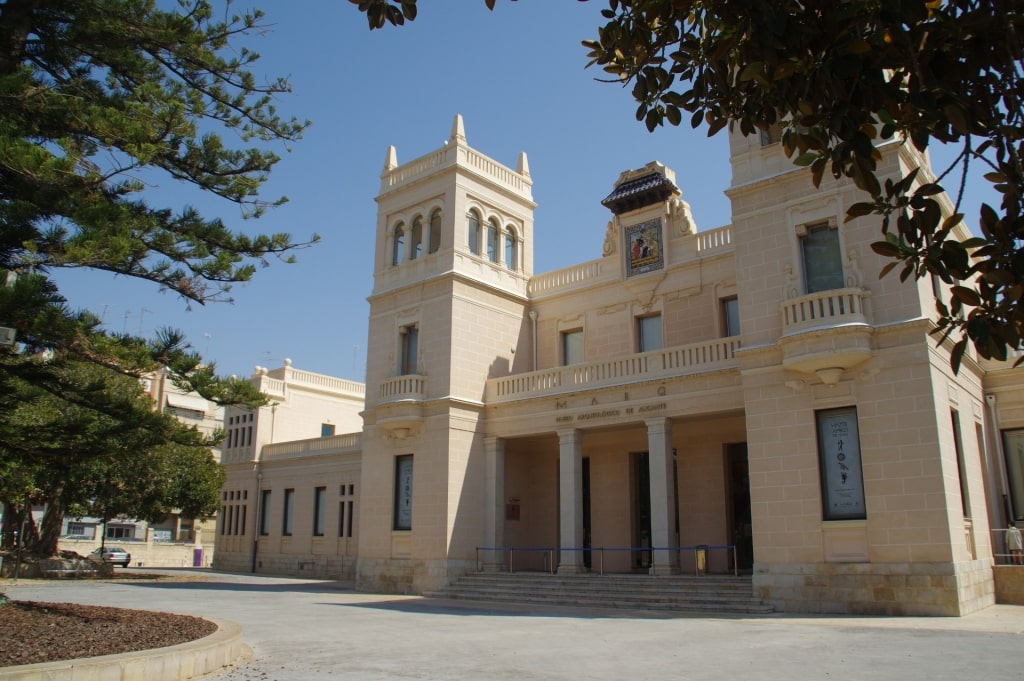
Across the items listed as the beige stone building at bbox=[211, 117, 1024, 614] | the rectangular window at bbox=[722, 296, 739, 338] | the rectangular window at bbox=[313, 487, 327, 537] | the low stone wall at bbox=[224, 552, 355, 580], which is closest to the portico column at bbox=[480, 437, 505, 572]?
the beige stone building at bbox=[211, 117, 1024, 614]

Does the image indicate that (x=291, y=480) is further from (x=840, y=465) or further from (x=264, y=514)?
(x=840, y=465)

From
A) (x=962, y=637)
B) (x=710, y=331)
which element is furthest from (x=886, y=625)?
(x=710, y=331)

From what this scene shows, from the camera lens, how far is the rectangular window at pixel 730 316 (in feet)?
78.5

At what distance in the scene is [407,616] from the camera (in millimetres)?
17453

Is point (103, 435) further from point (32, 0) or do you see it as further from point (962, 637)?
point (962, 637)

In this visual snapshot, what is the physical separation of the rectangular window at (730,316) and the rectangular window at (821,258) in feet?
16.9

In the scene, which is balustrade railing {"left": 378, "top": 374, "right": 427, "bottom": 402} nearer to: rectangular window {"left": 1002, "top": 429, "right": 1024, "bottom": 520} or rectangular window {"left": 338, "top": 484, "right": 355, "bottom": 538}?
rectangular window {"left": 338, "top": 484, "right": 355, "bottom": 538}

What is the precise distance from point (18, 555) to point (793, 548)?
27.3 meters

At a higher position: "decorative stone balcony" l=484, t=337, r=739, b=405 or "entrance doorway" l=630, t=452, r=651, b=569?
"decorative stone balcony" l=484, t=337, r=739, b=405

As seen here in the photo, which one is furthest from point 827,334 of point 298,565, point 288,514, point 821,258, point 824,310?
point 288,514

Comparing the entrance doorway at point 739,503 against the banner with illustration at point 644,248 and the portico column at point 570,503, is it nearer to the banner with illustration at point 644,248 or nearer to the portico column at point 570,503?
the portico column at point 570,503

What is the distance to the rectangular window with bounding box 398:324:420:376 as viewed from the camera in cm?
2730

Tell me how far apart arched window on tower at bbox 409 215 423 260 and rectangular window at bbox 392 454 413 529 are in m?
7.39

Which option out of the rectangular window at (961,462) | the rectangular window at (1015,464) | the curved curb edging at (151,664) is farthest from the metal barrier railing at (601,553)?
the curved curb edging at (151,664)
